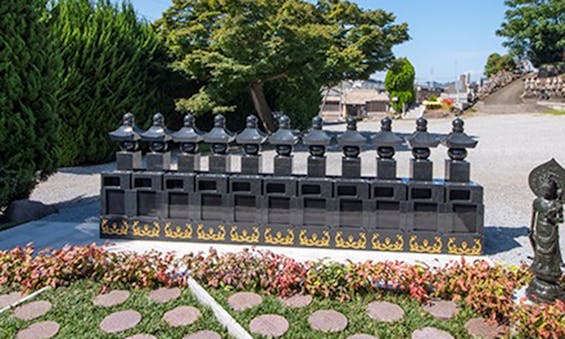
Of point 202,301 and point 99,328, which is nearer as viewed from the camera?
point 99,328

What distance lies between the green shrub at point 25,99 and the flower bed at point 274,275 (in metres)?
2.40

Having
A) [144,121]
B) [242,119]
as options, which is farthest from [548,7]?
[144,121]

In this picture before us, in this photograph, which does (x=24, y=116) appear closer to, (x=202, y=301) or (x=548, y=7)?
(x=202, y=301)

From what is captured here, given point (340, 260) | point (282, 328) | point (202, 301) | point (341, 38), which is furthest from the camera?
point (341, 38)

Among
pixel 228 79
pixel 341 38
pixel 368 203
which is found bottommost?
pixel 368 203

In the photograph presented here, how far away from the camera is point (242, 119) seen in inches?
583

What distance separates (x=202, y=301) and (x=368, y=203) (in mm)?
1882

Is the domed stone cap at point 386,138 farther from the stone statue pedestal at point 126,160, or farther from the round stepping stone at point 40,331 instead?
the round stepping stone at point 40,331

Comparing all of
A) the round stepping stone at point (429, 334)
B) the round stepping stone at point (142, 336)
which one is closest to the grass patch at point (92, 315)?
the round stepping stone at point (142, 336)

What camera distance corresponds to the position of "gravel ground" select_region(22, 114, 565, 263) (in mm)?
4977

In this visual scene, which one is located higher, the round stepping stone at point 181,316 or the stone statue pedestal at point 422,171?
the stone statue pedestal at point 422,171

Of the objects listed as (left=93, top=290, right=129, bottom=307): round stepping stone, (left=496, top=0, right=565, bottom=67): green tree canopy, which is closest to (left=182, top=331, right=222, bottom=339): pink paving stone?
(left=93, top=290, right=129, bottom=307): round stepping stone

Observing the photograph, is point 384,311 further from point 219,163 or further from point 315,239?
point 219,163

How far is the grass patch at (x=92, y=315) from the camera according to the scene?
9.04 feet
